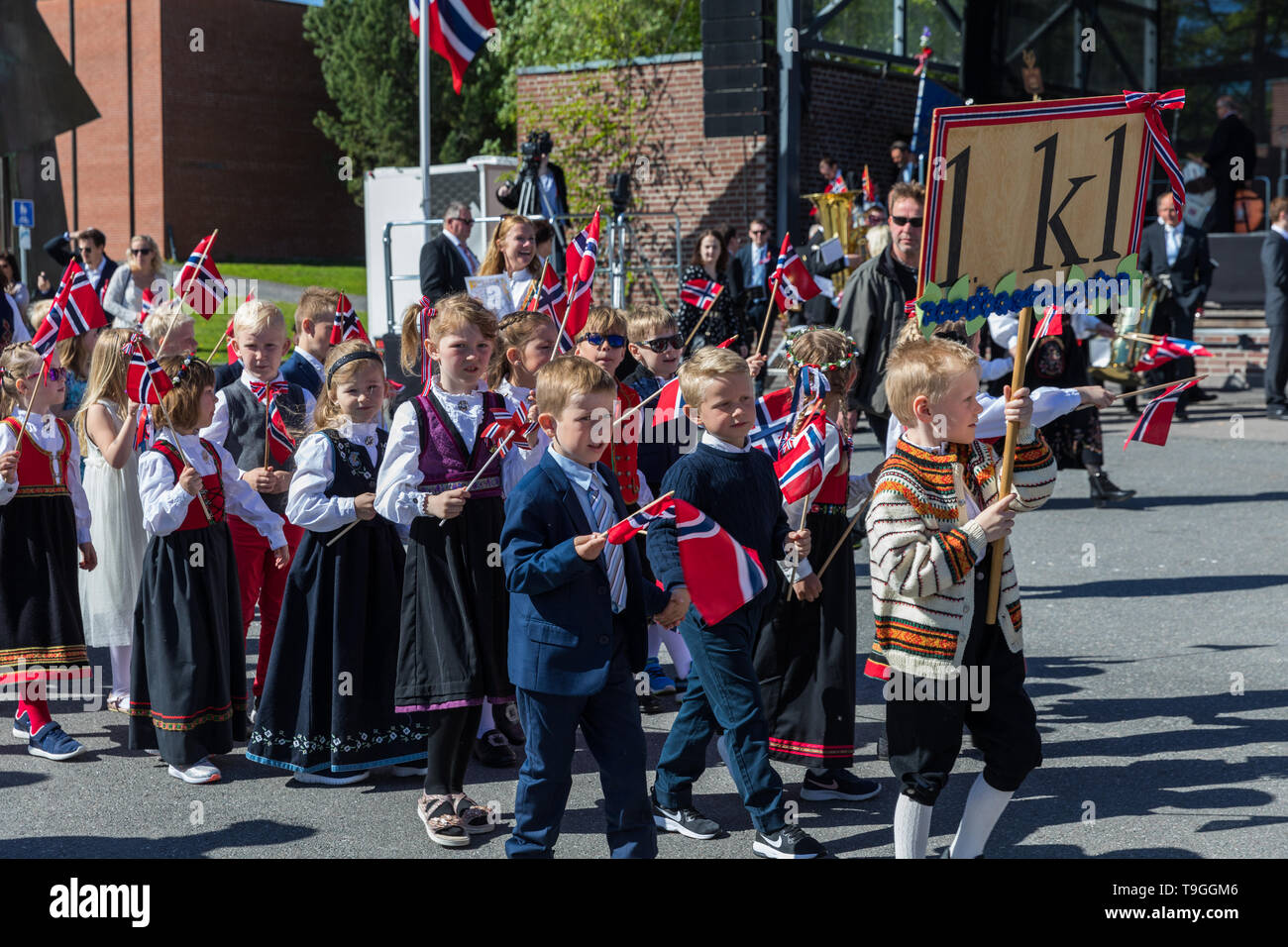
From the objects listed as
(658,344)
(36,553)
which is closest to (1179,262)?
(658,344)

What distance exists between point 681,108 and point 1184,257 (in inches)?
318

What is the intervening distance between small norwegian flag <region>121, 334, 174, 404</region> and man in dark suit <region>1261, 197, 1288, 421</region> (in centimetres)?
1183

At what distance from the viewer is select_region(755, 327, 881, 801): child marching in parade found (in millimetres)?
4980

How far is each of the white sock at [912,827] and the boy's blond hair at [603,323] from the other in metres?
2.41

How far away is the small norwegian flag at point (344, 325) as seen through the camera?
20.9 ft

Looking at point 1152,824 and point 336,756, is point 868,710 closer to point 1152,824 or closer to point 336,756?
point 1152,824

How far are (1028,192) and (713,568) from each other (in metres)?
1.44

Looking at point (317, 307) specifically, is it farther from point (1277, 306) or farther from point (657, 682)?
point (1277, 306)

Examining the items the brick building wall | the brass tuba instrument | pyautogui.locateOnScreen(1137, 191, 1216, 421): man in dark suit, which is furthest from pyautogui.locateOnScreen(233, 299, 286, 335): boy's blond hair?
the brick building wall

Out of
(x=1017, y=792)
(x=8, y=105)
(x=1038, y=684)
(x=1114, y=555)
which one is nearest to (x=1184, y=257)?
(x=1114, y=555)

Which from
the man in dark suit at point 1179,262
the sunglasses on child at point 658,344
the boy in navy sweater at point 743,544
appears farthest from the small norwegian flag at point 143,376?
the man in dark suit at point 1179,262

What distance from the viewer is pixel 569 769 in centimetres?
404

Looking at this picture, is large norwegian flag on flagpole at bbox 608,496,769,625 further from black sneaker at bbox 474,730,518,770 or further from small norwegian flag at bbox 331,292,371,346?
small norwegian flag at bbox 331,292,371,346
